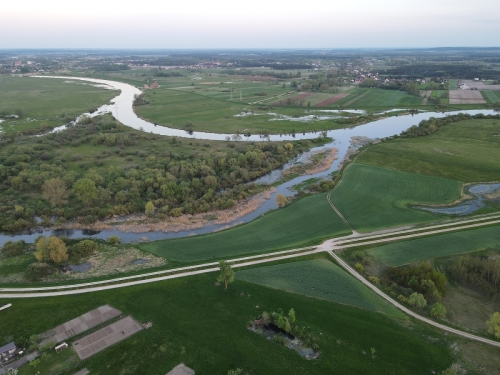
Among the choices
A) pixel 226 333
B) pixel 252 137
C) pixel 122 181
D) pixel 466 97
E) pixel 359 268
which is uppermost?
pixel 466 97

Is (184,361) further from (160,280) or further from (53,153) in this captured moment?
(53,153)

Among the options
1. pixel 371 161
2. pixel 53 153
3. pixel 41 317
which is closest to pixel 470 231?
pixel 371 161

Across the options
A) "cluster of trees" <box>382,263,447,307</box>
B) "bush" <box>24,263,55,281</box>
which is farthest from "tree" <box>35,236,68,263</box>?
"cluster of trees" <box>382,263,447,307</box>

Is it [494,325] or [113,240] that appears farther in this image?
[113,240]

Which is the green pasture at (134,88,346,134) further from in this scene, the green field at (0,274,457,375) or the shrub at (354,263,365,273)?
the green field at (0,274,457,375)

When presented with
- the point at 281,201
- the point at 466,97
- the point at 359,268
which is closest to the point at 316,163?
the point at 281,201

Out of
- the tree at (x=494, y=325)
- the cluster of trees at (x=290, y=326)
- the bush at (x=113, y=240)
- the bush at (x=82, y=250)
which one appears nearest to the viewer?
the tree at (x=494, y=325)

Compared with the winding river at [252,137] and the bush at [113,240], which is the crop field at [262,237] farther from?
the bush at [113,240]

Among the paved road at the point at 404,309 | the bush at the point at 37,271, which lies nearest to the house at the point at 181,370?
the paved road at the point at 404,309

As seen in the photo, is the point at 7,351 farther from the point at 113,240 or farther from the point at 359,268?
the point at 359,268
